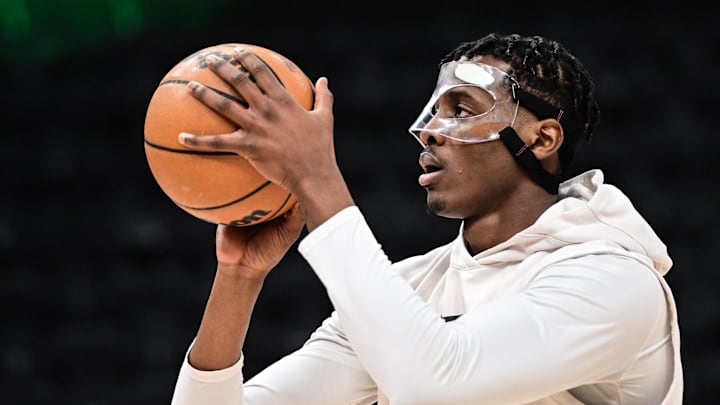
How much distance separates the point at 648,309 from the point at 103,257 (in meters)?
4.03

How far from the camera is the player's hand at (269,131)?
1868 millimetres

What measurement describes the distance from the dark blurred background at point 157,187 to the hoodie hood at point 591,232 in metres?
2.92

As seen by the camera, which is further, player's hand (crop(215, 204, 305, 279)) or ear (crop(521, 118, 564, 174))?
ear (crop(521, 118, 564, 174))

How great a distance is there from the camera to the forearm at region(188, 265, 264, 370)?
Answer: 2385 millimetres

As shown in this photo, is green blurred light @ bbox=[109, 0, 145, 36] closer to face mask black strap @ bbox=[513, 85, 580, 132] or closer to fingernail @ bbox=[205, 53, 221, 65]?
face mask black strap @ bbox=[513, 85, 580, 132]

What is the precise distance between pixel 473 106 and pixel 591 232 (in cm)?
42

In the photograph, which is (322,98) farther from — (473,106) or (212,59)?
(473,106)

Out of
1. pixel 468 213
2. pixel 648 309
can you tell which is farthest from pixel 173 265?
pixel 648 309

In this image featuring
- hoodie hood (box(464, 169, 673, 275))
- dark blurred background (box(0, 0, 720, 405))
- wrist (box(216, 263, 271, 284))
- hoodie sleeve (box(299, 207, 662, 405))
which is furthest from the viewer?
dark blurred background (box(0, 0, 720, 405))

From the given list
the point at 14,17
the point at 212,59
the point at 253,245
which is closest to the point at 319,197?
the point at 212,59

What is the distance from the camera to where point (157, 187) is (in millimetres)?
5727

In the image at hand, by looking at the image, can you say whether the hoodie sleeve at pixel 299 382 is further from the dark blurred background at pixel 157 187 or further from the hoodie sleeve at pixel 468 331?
the dark blurred background at pixel 157 187

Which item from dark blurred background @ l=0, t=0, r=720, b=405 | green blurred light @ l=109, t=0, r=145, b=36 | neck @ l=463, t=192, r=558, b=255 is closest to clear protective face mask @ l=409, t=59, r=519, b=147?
neck @ l=463, t=192, r=558, b=255

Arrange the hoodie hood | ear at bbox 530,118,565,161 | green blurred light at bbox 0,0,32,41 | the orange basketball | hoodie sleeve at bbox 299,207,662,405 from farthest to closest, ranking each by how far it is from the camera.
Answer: green blurred light at bbox 0,0,32,41, ear at bbox 530,118,565,161, the hoodie hood, the orange basketball, hoodie sleeve at bbox 299,207,662,405
